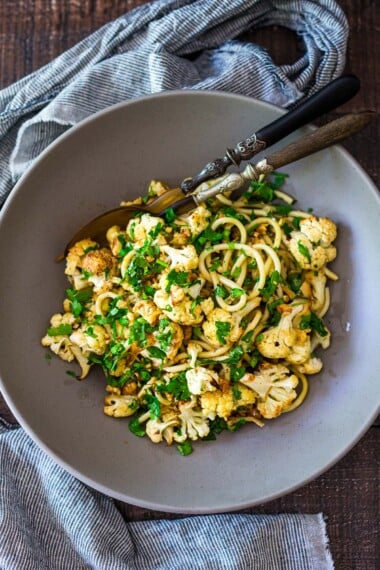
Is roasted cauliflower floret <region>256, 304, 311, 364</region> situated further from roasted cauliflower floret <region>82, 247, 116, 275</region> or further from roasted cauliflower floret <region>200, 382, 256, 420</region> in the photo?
roasted cauliflower floret <region>82, 247, 116, 275</region>

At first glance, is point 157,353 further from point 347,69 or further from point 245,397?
point 347,69

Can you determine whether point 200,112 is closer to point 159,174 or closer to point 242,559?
point 159,174

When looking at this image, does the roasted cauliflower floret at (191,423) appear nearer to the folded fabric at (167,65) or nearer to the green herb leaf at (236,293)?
the green herb leaf at (236,293)

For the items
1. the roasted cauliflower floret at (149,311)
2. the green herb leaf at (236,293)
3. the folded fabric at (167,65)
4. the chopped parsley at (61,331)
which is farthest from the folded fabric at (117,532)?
the folded fabric at (167,65)

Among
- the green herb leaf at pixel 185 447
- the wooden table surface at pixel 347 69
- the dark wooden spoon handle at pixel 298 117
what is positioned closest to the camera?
the dark wooden spoon handle at pixel 298 117

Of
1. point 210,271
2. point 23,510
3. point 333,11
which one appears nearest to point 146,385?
point 210,271

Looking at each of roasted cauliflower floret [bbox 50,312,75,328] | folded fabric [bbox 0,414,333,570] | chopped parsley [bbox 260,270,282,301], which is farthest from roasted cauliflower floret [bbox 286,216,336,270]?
folded fabric [bbox 0,414,333,570]

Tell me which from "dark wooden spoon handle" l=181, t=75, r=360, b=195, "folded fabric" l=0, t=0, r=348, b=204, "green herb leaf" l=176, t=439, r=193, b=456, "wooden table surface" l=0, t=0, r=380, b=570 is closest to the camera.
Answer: "dark wooden spoon handle" l=181, t=75, r=360, b=195
